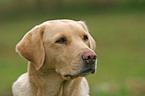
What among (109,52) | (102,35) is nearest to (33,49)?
(109,52)

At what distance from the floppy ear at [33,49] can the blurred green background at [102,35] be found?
10.3ft

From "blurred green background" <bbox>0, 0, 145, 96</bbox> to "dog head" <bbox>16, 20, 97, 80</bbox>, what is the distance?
3175 mm

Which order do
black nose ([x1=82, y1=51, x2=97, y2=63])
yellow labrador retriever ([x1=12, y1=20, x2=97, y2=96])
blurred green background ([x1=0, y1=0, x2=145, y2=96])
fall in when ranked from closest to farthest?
black nose ([x1=82, y1=51, x2=97, y2=63]) < yellow labrador retriever ([x1=12, y1=20, x2=97, y2=96]) < blurred green background ([x1=0, y1=0, x2=145, y2=96])

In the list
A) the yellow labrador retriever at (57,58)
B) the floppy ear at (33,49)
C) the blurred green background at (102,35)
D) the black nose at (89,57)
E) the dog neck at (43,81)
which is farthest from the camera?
the blurred green background at (102,35)

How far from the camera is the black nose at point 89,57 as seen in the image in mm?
4012

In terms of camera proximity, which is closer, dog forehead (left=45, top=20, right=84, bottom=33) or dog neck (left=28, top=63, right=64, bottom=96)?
dog forehead (left=45, top=20, right=84, bottom=33)

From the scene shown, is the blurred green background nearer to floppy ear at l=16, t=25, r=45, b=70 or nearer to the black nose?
floppy ear at l=16, t=25, r=45, b=70

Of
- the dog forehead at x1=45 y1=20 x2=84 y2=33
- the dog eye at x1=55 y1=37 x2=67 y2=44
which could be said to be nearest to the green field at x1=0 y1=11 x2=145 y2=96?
the dog forehead at x1=45 y1=20 x2=84 y2=33

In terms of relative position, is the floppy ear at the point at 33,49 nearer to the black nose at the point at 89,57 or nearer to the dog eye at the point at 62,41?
the dog eye at the point at 62,41

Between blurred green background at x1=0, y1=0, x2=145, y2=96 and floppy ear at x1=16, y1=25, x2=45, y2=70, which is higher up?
floppy ear at x1=16, y1=25, x2=45, y2=70

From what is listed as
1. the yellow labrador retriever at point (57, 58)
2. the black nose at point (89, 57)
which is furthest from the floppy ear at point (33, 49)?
the black nose at point (89, 57)

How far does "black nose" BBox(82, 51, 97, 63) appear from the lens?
401 cm

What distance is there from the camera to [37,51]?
4.43 metres

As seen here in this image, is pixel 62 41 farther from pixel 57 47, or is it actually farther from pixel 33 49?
pixel 33 49
